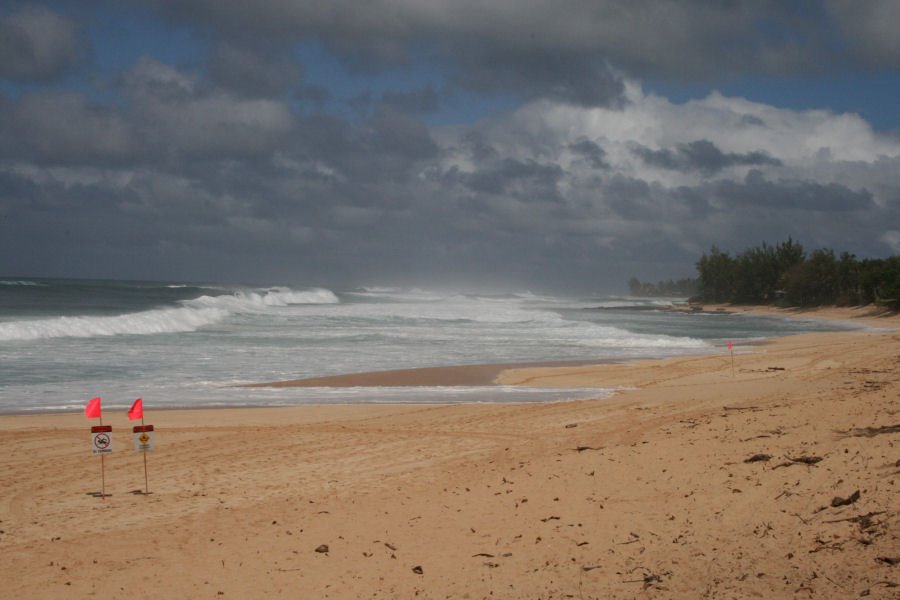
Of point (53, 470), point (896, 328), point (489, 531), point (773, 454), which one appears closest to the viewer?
point (489, 531)

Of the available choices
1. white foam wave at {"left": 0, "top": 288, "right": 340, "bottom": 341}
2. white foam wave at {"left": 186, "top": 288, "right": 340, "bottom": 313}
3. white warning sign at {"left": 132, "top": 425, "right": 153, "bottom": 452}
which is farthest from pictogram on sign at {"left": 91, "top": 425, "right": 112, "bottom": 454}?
white foam wave at {"left": 186, "top": 288, "right": 340, "bottom": 313}

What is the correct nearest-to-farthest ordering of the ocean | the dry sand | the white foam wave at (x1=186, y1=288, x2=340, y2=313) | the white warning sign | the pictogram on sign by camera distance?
1. the dry sand
2. the pictogram on sign
3. the white warning sign
4. the ocean
5. the white foam wave at (x1=186, y1=288, x2=340, y2=313)

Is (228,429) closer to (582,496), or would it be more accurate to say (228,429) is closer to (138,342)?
(582,496)

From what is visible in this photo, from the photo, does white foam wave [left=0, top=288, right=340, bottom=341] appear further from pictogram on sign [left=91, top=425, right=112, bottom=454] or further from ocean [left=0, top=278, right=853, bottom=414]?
pictogram on sign [left=91, top=425, right=112, bottom=454]

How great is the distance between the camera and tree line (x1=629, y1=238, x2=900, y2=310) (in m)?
65.4

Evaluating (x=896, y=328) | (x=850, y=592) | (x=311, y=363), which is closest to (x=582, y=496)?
(x=850, y=592)

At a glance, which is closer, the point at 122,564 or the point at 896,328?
the point at 122,564

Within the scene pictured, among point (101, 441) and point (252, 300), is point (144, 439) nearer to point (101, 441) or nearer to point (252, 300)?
point (101, 441)

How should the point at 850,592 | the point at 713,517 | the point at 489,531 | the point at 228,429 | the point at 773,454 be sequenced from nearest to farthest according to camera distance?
1. the point at 850,592
2. the point at 713,517
3. the point at 489,531
4. the point at 773,454
5. the point at 228,429

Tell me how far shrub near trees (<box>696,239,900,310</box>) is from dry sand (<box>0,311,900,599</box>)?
56.1 meters

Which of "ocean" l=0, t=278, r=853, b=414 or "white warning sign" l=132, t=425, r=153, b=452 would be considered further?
"ocean" l=0, t=278, r=853, b=414

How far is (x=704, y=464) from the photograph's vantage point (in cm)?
942

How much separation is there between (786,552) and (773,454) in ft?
11.5

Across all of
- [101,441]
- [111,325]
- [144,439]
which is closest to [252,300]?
[111,325]
